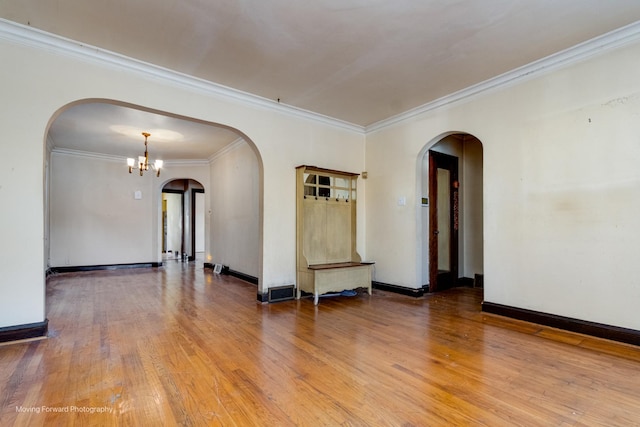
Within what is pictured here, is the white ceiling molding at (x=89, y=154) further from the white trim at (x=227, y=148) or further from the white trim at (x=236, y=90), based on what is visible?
the white trim at (x=236, y=90)

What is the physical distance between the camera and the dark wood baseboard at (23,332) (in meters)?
2.70

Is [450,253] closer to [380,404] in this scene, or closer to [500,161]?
[500,161]

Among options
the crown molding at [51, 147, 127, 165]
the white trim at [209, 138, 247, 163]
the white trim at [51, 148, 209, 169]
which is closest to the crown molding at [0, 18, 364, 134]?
the white trim at [209, 138, 247, 163]

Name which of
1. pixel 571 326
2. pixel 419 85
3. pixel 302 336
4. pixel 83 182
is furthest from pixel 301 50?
pixel 83 182

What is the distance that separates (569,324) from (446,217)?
104 inches

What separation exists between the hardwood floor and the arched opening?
5.77ft

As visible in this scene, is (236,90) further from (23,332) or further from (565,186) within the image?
(565,186)

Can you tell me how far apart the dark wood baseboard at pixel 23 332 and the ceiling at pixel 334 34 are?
2.66 metres

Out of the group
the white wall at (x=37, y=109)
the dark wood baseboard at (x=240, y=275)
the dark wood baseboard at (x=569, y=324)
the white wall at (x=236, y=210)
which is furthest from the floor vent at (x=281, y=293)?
the dark wood baseboard at (x=569, y=324)

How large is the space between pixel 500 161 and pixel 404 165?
143 centimetres

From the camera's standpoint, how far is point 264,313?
3.77 meters

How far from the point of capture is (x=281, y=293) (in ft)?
14.4

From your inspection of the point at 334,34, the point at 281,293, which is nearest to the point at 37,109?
the point at 334,34

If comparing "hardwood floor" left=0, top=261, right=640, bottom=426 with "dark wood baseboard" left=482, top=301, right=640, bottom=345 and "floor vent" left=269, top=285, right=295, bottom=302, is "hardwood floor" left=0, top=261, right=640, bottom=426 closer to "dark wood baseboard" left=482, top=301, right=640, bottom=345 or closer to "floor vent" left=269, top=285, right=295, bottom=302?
"dark wood baseboard" left=482, top=301, right=640, bottom=345
